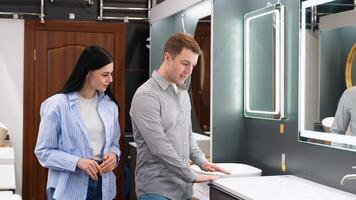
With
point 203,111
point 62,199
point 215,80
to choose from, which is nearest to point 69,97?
point 62,199

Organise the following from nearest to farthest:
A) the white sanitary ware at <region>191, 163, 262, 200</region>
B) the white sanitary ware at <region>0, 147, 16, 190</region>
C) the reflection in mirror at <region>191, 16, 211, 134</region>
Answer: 1. the white sanitary ware at <region>0, 147, 16, 190</region>
2. the white sanitary ware at <region>191, 163, 262, 200</region>
3. the reflection in mirror at <region>191, 16, 211, 134</region>

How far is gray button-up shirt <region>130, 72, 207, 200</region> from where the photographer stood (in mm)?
2324

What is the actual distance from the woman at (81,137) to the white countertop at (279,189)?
0.65 metres

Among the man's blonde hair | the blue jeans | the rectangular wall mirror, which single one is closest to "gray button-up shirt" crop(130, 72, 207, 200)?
the man's blonde hair

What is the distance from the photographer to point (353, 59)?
2641 mm

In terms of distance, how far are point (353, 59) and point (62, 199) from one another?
65.4 inches

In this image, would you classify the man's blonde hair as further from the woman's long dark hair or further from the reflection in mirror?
the reflection in mirror

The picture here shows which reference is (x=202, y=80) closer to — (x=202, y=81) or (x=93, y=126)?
(x=202, y=81)

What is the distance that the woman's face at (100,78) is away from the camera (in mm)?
2602

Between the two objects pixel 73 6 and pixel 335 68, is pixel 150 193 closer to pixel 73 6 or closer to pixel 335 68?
pixel 335 68

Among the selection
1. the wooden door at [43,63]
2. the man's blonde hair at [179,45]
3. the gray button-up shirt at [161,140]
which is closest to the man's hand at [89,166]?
the gray button-up shirt at [161,140]

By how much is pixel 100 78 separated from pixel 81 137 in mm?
318

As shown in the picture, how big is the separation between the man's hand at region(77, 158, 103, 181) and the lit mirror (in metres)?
1.26

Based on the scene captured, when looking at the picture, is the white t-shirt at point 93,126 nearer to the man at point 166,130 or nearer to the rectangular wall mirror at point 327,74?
the man at point 166,130
